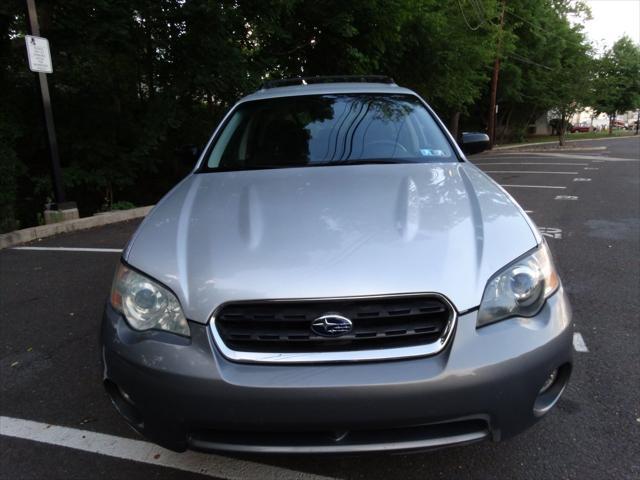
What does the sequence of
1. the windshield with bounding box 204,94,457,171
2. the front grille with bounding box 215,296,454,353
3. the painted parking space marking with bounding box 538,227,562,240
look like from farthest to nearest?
1. the painted parking space marking with bounding box 538,227,562,240
2. the windshield with bounding box 204,94,457,171
3. the front grille with bounding box 215,296,454,353

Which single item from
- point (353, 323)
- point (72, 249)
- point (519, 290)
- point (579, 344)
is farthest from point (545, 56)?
point (353, 323)

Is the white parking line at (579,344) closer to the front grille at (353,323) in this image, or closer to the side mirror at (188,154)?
the front grille at (353,323)

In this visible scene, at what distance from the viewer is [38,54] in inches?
272

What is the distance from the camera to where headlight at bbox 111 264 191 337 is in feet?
6.01

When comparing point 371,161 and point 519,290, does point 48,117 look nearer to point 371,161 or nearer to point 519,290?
point 371,161

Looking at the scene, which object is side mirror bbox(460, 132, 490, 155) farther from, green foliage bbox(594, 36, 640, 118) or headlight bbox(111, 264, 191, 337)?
green foliage bbox(594, 36, 640, 118)

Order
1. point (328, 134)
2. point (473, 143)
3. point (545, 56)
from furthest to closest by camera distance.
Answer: point (545, 56) < point (473, 143) < point (328, 134)

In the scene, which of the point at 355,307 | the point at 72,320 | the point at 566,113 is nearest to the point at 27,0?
the point at 72,320

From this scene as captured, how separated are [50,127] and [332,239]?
7.01 metres

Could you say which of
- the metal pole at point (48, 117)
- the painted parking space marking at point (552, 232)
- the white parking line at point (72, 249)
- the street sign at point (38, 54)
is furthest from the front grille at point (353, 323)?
the metal pole at point (48, 117)

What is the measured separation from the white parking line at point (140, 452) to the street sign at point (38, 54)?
579 centimetres

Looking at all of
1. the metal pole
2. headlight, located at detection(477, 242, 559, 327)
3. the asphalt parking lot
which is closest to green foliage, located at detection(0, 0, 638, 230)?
the metal pole

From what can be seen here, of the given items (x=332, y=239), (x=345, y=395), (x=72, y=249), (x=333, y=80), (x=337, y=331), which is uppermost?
(x=333, y=80)

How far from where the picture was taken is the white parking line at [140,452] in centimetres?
217
